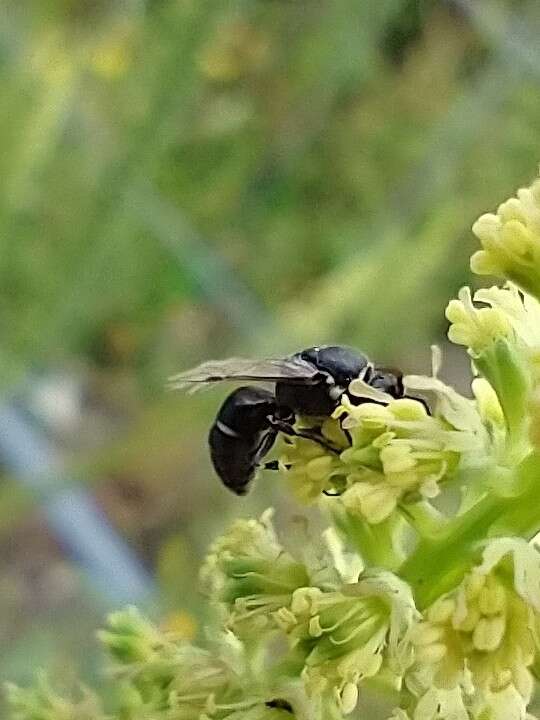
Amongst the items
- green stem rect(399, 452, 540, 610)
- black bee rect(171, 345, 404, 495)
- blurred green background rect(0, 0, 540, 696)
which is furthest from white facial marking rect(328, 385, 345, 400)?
blurred green background rect(0, 0, 540, 696)

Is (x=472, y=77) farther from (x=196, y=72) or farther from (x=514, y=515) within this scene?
(x=514, y=515)

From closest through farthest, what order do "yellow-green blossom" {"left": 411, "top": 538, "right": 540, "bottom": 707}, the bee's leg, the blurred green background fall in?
1. "yellow-green blossom" {"left": 411, "top": 538, "right": 540, "bottom": 707}
2. the bee's leg
3. the blurred green background

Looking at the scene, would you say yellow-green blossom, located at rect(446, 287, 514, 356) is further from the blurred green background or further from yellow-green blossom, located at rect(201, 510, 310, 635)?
the blurred green background

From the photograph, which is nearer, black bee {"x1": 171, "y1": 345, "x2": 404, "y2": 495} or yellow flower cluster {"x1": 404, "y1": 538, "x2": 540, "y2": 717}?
yellow flower cluster {"x1": 404, "y1": 538, "x2": 540, "y2": 717}

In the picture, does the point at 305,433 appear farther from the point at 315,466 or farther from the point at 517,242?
the point at 517,242

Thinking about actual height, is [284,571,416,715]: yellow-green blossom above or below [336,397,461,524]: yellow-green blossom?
below

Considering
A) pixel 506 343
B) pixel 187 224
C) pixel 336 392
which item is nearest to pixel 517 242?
pixel 506 343

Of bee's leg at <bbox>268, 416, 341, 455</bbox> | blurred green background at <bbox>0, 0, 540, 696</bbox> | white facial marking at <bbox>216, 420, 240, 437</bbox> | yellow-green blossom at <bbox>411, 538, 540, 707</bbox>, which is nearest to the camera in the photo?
yellow-green blossom at <bbox>411, 538, 540, 707</bbox>

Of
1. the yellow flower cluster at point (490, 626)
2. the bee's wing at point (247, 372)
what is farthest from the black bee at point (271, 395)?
the yellow flower cluster at point (490, 626)
